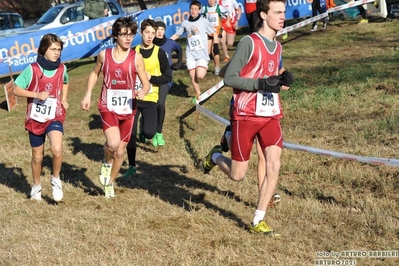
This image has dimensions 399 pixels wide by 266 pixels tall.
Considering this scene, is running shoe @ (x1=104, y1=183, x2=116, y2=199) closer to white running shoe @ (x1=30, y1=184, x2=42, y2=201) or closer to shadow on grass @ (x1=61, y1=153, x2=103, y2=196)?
shadow on grass @ (x1=61, y1=153, x2=103, y2=196)

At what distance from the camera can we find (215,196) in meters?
7.42

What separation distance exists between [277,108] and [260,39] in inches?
24.6

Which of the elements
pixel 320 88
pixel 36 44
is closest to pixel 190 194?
pixel 320 88

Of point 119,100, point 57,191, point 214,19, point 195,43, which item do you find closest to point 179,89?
point 214,19

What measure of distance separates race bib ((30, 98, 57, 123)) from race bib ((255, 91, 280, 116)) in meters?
2.59

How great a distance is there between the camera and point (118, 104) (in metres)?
7.34

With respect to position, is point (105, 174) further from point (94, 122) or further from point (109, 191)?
point (94, 122)

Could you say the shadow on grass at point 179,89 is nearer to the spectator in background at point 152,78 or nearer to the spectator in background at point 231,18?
the spectator in background at point 231,18

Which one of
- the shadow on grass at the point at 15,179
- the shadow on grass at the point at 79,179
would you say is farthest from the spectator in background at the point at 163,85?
the shadow on grass at the point at 15,179

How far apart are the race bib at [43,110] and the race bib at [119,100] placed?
615 mm

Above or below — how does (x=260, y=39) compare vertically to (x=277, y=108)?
above

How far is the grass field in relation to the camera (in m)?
5.65

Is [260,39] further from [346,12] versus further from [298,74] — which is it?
[346,12]

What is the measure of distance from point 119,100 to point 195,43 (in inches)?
213
